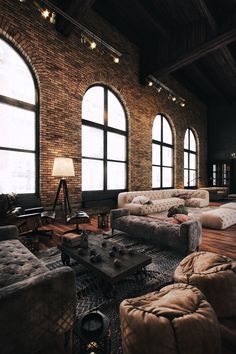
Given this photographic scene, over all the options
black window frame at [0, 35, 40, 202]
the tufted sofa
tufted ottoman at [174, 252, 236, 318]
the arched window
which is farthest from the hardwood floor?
the arched window

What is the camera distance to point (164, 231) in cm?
291

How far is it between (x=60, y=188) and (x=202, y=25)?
6.05 m

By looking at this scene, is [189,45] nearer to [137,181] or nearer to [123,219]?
[137,181]

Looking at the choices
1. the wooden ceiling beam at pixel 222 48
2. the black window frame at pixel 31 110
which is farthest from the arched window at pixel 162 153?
the black window frame at pixel 31 110

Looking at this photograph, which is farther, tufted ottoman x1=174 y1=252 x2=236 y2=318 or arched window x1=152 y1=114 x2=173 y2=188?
arched window x1=152 y1=114 x2=173 y2=188

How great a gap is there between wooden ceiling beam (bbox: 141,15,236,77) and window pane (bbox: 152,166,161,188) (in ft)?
12.0

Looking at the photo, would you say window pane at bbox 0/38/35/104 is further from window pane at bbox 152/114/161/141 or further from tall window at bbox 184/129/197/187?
tall window at bbox 184/129/197/187

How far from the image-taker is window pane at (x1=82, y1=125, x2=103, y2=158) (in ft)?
18.2

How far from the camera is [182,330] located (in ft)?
2.27

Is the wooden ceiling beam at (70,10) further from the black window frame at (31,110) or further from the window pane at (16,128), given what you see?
the window pane at (16,128)

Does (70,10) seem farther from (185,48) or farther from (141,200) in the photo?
(141,200)

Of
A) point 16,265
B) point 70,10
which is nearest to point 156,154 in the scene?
point 70,10

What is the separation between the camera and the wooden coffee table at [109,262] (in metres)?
1.63

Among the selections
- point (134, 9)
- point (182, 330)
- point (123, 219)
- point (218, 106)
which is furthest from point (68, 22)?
point (218, 106)
